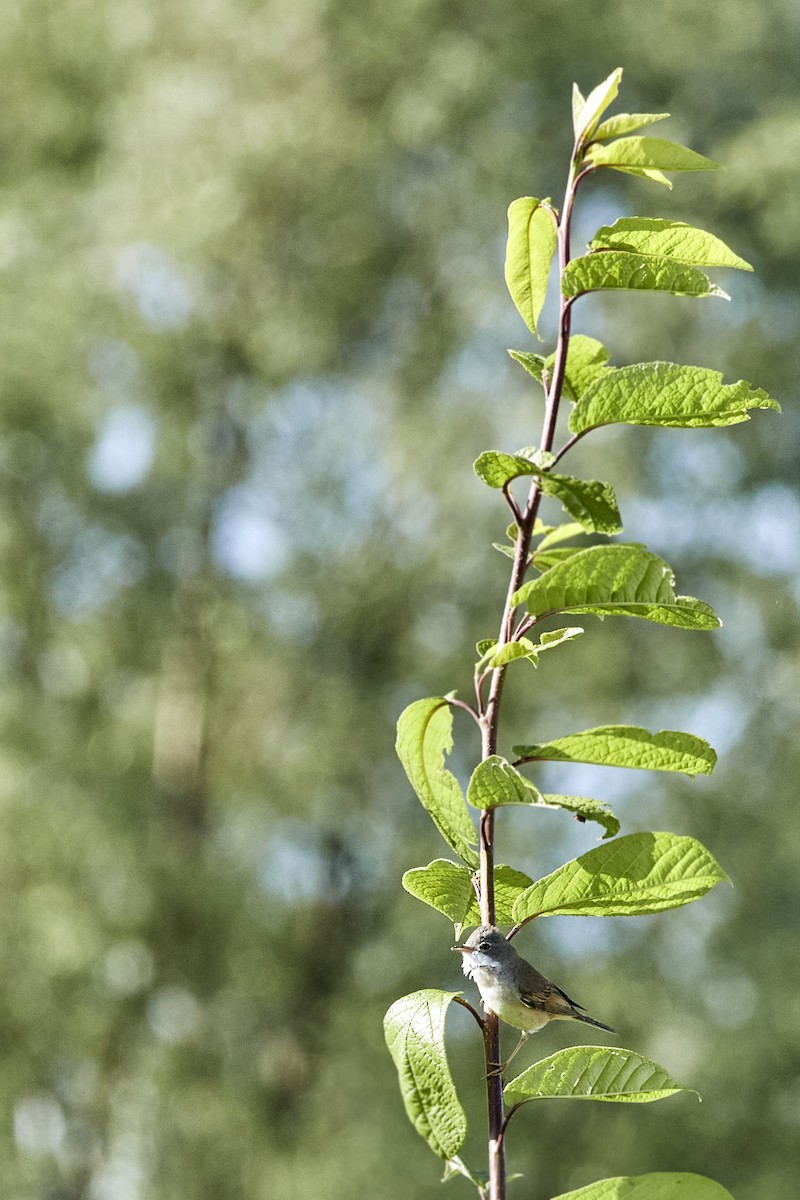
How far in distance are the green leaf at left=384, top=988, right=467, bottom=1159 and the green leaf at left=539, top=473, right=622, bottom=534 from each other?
122 mm

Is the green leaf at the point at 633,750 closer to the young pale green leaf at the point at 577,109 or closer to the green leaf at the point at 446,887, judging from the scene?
the green leaf at the point at 446,887

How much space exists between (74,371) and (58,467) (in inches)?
11.3

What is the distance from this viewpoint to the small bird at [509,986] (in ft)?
1.20

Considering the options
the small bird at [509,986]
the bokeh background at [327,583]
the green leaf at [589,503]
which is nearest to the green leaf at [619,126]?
the green leaf at [589,503]

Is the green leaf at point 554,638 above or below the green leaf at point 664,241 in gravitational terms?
below

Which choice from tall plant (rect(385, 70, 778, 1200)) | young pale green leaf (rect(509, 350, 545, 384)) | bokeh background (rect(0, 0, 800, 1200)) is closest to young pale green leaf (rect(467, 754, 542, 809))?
tall plant (rect(385, 70, 778, 1200))

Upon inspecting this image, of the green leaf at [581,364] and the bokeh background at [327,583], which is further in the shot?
the bokeh background at [327,583]

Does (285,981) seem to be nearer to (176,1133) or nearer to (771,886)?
(176,1133)

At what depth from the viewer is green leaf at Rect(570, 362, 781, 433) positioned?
327 millimetres

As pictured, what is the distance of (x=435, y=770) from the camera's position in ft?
1.14

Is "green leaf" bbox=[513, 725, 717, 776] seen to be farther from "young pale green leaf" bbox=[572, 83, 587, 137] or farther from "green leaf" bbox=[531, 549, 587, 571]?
"young pale green leaf" bbox=[572, 83, 587, 137]

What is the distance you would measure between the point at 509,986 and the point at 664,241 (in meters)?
0.22

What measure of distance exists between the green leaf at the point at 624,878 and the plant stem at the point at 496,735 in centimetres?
2

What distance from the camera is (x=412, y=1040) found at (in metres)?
0.31
